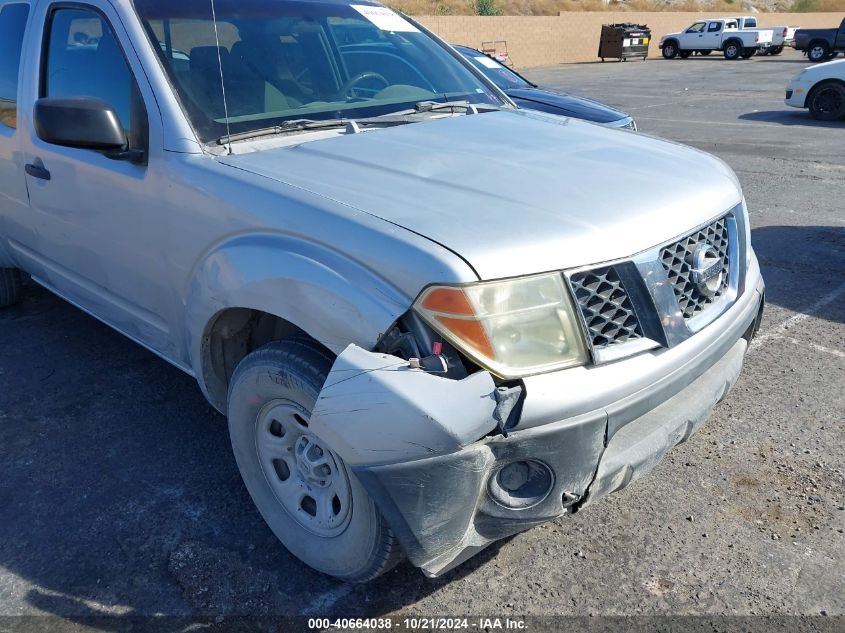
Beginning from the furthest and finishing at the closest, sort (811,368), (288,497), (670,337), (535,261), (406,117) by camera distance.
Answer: (811,368) → (406,117) → (288,497) → (670,337) → (535,261)

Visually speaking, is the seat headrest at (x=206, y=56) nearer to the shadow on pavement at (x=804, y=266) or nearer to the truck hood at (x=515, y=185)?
the truck hood at (x=515, y=185)

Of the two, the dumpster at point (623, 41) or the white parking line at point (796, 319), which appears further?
the dumpster at point (623, 41)

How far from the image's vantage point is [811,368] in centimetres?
400

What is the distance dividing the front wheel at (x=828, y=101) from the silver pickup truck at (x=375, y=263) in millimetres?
11786

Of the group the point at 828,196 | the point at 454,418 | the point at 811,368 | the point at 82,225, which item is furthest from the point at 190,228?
the point at 828,196

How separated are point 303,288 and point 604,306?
2.92ft

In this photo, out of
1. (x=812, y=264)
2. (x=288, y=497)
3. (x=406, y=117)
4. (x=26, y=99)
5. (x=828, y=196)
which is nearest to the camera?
(x=288, y=497)

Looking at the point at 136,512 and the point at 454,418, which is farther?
the point at 136,512

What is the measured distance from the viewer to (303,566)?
264cm

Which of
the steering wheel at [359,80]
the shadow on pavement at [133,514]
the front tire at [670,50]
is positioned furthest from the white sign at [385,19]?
the front tire at [670,50]

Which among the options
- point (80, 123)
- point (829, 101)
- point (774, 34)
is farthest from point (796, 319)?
point (774, 34)

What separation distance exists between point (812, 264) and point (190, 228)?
4838 millimetres

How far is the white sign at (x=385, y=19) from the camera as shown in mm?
3756

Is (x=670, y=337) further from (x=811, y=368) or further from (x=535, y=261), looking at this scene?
(x=811, y=368)
